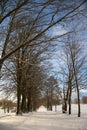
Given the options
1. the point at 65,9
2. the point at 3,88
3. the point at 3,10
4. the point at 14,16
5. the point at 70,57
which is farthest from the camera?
the point at 70,57

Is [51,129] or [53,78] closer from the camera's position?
[51,129]

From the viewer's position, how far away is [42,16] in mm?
16047

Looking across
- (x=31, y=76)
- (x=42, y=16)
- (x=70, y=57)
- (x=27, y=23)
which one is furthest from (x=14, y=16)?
(x=70, y=57)

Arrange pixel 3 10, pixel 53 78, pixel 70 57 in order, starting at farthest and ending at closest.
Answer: pixel 53 78 < pixel 70 57 < pixel 3 10

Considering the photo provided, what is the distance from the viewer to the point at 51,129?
1633 centimetres

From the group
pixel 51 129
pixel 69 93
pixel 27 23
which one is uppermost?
pixel 27 23

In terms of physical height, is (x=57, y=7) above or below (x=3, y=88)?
above

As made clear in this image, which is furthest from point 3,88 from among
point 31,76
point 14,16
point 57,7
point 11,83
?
point 57,7

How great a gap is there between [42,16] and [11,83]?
62.6 ft

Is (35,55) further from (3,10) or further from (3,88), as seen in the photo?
(3,10)

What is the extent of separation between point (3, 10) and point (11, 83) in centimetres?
1899

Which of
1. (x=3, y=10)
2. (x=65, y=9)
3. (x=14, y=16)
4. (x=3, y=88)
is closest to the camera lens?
(x=65, y=9)

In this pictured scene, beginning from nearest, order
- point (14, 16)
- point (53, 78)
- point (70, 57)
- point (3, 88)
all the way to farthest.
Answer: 1. point (14, 16)
2. point (3, 88)
3. point (70, 57)
4. point (53, 78)

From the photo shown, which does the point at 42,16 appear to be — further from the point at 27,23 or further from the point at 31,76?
the point at 31,76
